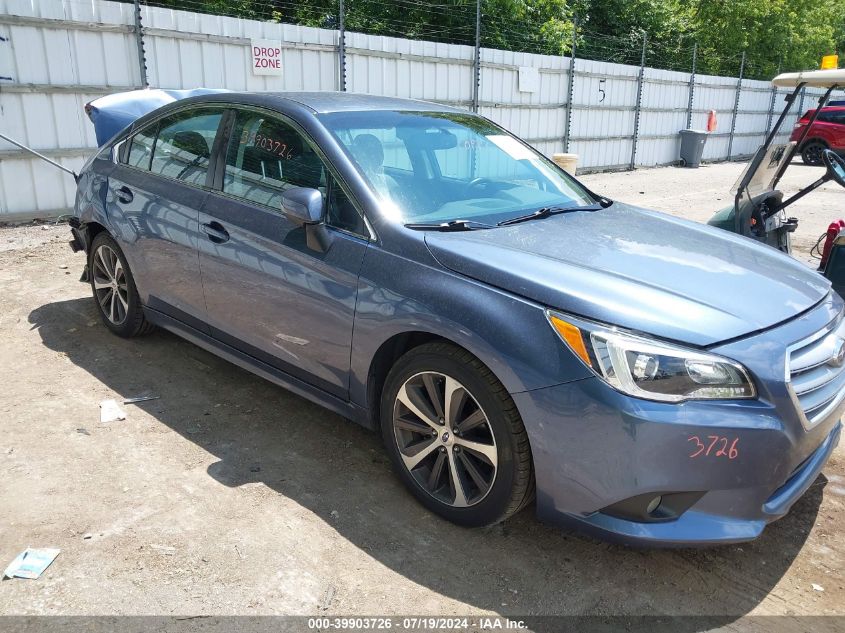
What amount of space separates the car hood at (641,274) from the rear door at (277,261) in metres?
0.49

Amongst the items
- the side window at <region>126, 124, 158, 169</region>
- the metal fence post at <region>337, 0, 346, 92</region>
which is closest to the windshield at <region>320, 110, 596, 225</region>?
the side window at <region>126, 124, 158, 169</region>

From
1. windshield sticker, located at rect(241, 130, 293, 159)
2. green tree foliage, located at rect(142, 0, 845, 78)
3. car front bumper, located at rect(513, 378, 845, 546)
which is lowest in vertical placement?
car front bumper, located at rect(513, 378, 845, 546)

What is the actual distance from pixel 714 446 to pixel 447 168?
1977 mm

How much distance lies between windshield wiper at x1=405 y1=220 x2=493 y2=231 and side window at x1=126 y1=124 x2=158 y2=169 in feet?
7.21

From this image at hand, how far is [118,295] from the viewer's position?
484 cm

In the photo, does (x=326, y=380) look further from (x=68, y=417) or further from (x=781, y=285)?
(x=781, y=285)

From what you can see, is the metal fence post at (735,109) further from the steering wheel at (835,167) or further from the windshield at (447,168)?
the windshield at (447,168)

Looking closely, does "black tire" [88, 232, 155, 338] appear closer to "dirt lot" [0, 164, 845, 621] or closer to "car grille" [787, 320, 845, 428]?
"dirt lot" [0, 164, 845, 621]

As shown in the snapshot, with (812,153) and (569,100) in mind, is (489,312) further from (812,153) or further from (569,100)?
(812,153)

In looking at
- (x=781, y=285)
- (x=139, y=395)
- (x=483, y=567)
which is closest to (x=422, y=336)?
(x=483, y=567)

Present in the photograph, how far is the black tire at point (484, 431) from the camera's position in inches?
106

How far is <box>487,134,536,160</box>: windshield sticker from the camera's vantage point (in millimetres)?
4160

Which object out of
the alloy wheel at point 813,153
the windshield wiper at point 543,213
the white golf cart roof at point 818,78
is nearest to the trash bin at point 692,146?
the alloy wheel at point 813,153

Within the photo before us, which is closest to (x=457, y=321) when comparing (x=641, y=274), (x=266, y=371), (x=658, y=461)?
(x=641, y=274)
